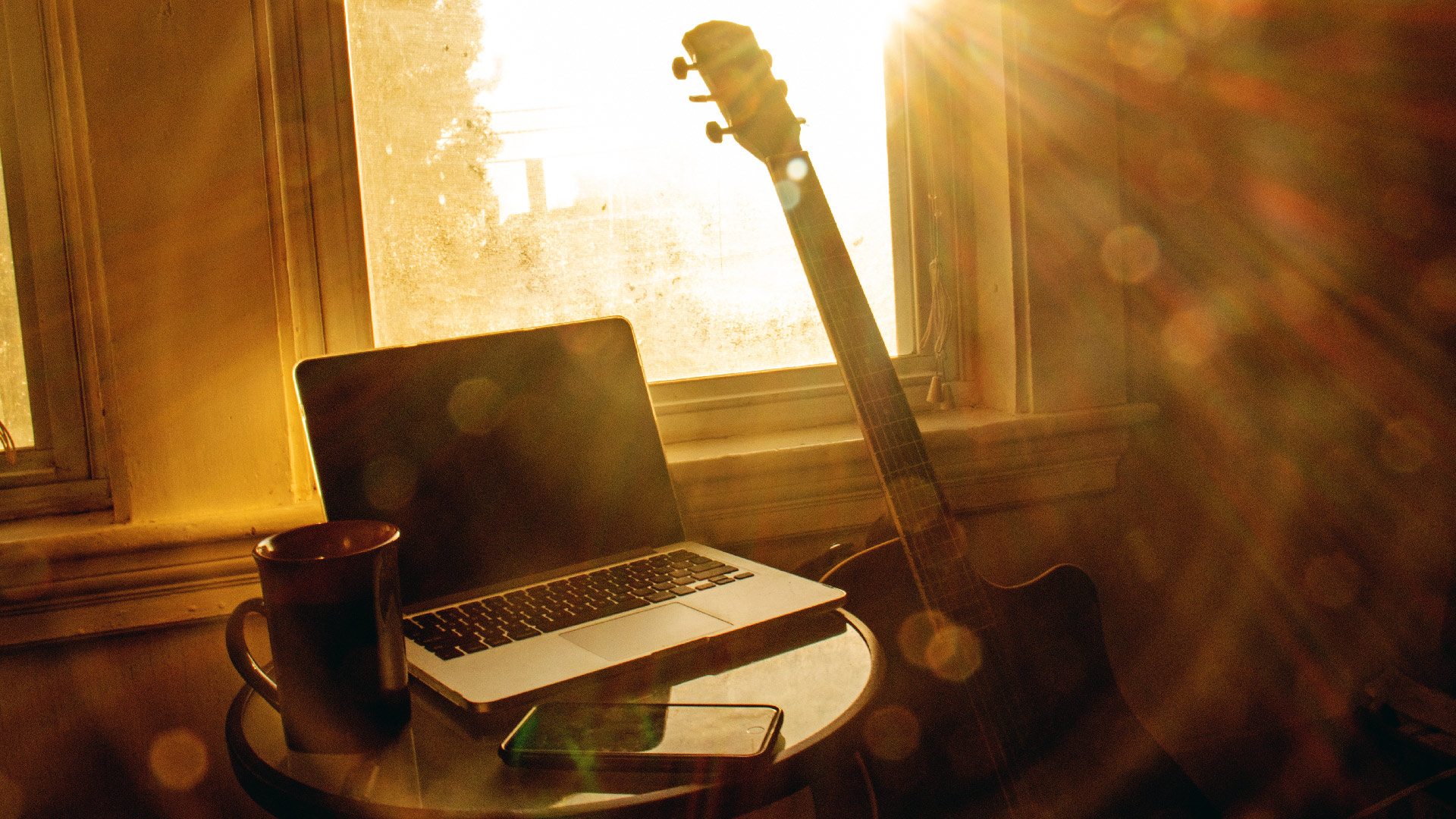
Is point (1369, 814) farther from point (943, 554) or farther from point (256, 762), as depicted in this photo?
point (256, 762)

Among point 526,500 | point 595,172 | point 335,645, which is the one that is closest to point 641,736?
point 335,645

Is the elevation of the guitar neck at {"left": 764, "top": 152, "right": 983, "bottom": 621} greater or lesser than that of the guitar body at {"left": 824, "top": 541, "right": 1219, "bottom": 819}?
greater

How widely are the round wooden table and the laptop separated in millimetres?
49

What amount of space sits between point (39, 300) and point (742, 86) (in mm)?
850

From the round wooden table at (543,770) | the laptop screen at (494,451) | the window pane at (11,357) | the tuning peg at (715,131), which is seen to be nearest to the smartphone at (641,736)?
the round wooden table at (543,770)

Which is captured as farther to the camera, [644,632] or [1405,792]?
[1405,792]

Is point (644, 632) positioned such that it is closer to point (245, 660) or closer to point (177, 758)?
point (245, 660)

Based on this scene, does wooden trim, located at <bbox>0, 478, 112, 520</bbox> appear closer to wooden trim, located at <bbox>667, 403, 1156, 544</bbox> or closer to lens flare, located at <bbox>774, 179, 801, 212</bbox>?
wooden trim, located at <bbox>667, 403, 1156, 544</bbox>

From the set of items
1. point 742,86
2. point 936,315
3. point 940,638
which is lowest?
point 940,638

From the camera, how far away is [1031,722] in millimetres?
906

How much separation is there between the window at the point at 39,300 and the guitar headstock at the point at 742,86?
721 millimetres

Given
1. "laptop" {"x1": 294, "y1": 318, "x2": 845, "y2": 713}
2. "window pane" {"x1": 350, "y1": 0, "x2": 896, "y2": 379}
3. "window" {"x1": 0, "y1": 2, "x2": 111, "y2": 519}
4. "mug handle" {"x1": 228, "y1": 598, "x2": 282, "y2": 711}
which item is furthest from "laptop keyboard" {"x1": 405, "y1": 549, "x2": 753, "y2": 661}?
"window" {"x1": 0, "y1": 2, "x2": 111, "y2": 519}

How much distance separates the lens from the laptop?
726 mm

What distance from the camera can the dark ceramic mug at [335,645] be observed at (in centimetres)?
56
